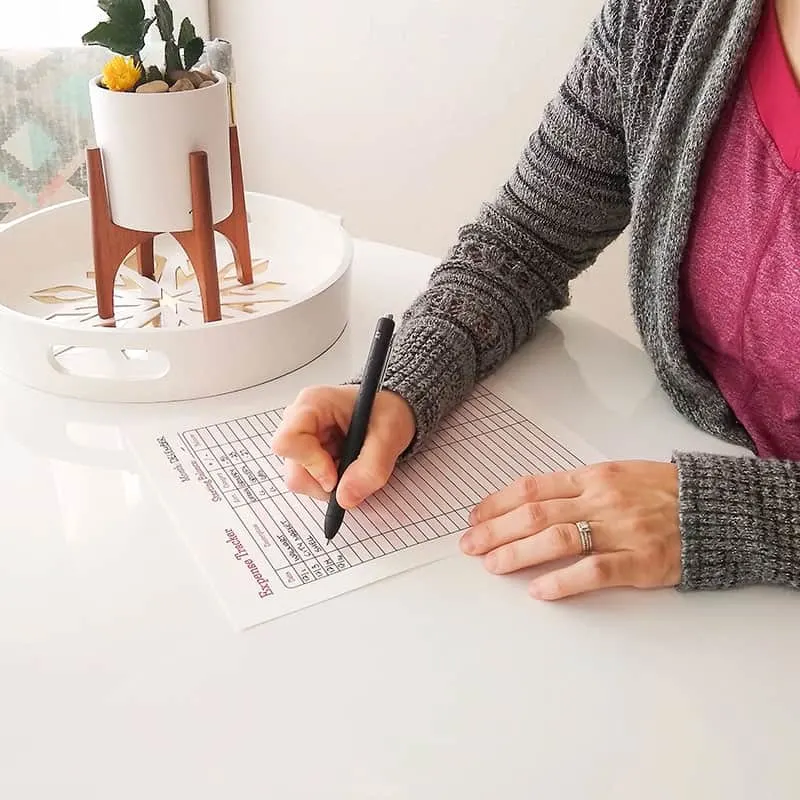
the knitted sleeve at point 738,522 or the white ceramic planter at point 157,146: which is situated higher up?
the white ceramic planter at point 157,146

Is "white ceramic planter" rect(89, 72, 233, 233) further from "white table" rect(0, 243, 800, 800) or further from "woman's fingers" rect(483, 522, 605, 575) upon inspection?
"woman's fingers" rect(483, 522, 605, 575)

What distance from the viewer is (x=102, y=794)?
18.7 inches

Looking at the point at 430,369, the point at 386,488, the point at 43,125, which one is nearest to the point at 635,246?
the point at 430,369

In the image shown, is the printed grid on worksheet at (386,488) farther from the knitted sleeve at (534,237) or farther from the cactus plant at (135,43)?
the cactus plant at (135,43)

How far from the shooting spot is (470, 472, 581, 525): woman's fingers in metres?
0.68

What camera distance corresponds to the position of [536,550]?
0.64 meters

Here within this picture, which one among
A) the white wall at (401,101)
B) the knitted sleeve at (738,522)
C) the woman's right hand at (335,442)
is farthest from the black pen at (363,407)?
the white wall at (401,101)

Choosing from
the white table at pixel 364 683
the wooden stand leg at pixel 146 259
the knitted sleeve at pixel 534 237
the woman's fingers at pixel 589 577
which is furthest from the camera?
the wooden stand leg at pixel 146 259

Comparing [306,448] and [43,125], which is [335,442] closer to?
[306,448]

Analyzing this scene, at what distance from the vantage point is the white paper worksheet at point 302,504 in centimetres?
63

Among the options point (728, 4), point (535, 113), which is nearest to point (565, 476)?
point (728, 4)

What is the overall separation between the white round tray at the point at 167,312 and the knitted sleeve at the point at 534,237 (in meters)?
0.12

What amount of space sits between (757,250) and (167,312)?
0.55 meters

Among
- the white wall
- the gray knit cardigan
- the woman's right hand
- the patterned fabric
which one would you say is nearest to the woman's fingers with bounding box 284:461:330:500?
the woman's right hand
